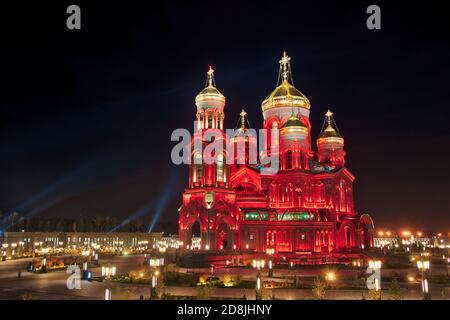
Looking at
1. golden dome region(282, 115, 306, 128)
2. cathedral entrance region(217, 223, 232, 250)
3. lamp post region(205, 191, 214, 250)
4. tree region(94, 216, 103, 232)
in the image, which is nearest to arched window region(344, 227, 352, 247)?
golden dome region(282, 115, 306, 128)

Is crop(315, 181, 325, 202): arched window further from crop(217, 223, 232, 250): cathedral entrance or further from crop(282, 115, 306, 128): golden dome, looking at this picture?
crop(217, 223, 232, 250): cathedral entrance

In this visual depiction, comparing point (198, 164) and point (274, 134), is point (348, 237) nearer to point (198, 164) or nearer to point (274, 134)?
point (274, 134)

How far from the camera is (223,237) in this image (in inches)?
2343

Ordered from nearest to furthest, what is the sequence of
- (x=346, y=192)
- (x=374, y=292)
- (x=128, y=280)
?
(x=374, y=292) → (x=128, y=280) → (x=346, y=192)

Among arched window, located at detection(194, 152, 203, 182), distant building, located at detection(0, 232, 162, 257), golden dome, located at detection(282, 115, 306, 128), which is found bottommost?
distant building, located at detection(0, 232, 162, 257)

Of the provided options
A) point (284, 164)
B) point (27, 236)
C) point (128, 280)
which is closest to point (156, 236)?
point (27, 236)

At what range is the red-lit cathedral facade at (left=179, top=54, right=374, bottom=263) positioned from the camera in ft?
184

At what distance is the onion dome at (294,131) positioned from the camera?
Result: 63250mm

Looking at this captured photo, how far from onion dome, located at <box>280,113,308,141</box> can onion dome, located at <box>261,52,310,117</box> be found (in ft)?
20.6

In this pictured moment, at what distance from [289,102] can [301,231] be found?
22.4 m

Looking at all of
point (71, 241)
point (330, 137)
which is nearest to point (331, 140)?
point (330, 137)
